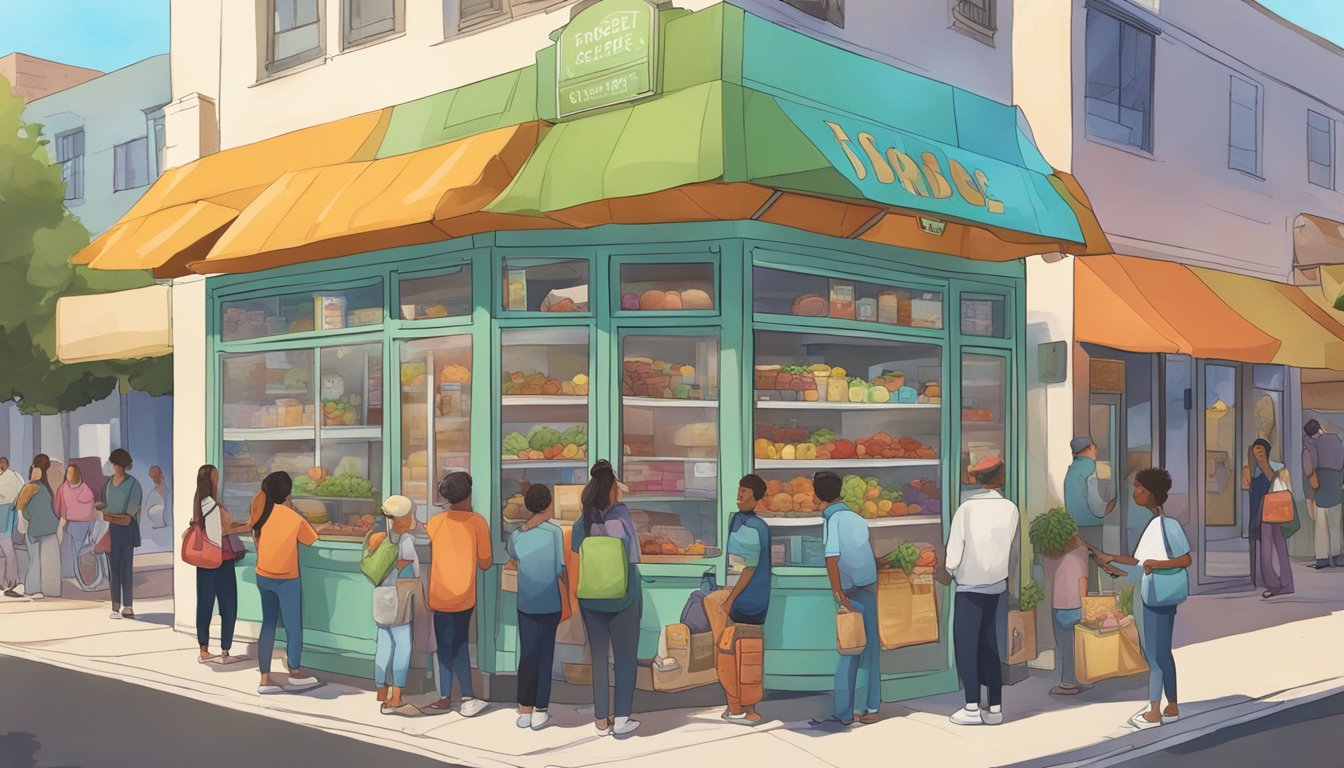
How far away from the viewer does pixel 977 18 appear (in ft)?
41.8

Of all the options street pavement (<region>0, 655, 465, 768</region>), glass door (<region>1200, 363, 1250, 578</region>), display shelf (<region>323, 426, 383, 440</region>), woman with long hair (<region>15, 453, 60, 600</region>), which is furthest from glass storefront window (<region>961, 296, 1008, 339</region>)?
woman with long hair (<region>15, 453, 60, 600</region>)

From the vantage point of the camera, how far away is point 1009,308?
12.0 metres

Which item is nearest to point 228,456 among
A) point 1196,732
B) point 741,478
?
point 741,478

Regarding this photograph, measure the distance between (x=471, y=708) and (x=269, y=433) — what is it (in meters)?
4.71

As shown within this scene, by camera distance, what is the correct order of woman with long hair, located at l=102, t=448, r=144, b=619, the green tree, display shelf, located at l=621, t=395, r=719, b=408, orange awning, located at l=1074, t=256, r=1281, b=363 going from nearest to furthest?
display shelf, located at l=621, t=395, r=719, b=408 < orange awning, located at l=1074, t=256, r=1281, b=363 < woman with long hair, located at l=102, t=448, r=144, b=619 < the green tree

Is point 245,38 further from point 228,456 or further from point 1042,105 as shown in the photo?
point 1042,105

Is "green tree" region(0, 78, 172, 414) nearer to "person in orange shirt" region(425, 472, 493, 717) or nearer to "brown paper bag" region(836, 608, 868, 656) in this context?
"person in orange shirt" region(425, 472, 493, 717)

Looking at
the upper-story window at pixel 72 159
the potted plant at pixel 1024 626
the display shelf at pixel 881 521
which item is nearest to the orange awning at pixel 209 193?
the display shelf at pixel 881 521

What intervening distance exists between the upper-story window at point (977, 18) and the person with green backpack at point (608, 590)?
6474 millimetres

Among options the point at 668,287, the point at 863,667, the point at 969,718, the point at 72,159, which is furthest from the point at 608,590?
the point at 72,159

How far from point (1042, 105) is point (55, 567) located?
14.7 metres

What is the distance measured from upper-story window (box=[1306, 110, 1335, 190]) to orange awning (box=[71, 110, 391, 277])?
50.5 ft

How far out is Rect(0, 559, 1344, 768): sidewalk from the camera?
8398mm

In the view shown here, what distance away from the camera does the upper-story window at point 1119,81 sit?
14.7 m
